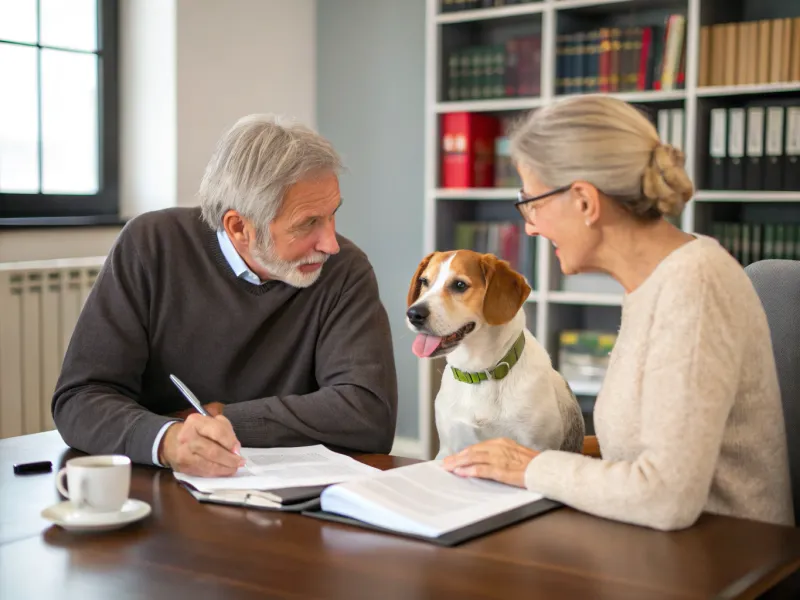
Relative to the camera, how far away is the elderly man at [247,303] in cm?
176

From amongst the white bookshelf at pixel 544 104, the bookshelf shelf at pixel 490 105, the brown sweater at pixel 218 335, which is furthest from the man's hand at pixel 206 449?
the bookshelf shelf at pixel 490 105

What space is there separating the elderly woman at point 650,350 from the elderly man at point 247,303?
0.50 m

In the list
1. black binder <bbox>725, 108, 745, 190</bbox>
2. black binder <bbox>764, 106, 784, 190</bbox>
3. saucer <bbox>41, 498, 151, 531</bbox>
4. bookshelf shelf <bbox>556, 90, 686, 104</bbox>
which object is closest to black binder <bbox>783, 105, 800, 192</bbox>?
black binder <bbox>764, 106, 784, 190</bbox>

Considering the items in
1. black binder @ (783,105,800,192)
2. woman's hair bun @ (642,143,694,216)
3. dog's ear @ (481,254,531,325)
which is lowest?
dog's ear @ (481,254,531,325)

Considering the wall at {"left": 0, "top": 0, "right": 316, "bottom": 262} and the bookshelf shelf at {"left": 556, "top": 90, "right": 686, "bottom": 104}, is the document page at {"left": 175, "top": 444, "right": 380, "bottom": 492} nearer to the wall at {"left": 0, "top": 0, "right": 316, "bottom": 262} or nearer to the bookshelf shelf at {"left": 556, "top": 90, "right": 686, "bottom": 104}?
the bookshelf shelf at {"left": 556, "top": 90, "right": 686, "bottom": 104}

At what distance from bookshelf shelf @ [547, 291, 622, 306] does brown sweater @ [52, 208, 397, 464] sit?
1871 millimetres

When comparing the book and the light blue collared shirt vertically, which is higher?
the light blue collared shirt

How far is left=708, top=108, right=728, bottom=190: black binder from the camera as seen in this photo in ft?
11.1

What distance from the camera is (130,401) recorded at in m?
1.69

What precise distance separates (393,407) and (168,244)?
526 millimetres

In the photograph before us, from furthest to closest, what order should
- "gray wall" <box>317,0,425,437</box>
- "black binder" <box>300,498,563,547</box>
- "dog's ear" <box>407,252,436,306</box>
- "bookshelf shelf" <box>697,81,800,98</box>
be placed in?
"gray wall" <box>317,0,425,437</box> < "bookshelf shelf" <box>697,81,800,98</box> < "dog's ear" <box>407,252,436,306</box> < "black binder" <box>300,498,563,547</box>

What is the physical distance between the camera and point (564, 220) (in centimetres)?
138

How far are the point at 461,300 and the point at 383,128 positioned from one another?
2.58m

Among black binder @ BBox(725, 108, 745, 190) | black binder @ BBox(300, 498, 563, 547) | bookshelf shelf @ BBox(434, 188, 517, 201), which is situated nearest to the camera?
black binder @ BBox(300, 498, 563, 547)
